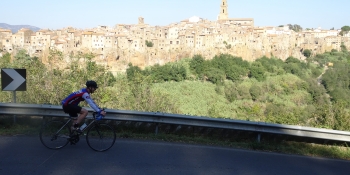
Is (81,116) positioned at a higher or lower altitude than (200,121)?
higher

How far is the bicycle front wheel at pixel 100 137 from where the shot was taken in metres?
5.58

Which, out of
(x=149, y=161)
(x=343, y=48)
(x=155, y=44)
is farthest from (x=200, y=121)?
(x=343, y=48)

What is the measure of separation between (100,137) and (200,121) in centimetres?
187

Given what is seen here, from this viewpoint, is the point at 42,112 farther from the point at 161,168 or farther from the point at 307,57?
the point at 307,57

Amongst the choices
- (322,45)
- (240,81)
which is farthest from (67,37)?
(322,45)

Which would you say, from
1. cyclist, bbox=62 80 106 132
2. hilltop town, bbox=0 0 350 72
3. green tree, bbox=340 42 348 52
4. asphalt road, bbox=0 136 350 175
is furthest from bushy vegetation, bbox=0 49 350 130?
cyclist, bbox=62 80 106 132

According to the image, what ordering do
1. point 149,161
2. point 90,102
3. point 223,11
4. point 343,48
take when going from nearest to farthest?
point 149,161 → point 90,102 → point 343,48 → point 223,11

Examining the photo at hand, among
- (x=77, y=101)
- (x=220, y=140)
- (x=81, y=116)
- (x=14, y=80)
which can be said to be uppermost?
(x=14, y=80)

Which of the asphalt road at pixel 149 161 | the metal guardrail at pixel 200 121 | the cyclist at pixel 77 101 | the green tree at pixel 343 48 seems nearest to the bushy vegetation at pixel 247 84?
the green tree at pixel 343 48

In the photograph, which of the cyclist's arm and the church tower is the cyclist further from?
the church tower

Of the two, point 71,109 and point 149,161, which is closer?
point 149,161

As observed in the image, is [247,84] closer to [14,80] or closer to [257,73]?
[257,73]

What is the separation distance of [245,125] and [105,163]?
2.72 m

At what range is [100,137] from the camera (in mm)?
5578
